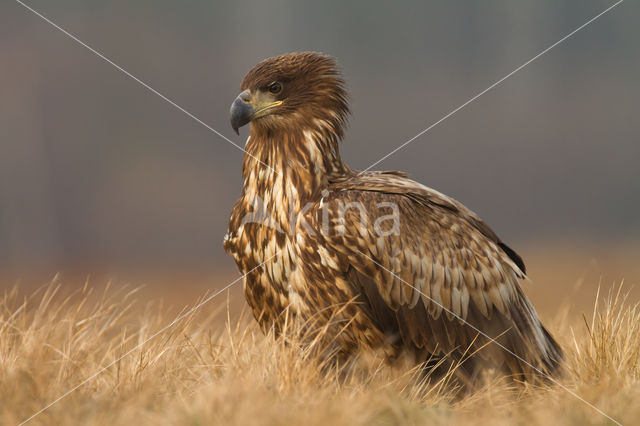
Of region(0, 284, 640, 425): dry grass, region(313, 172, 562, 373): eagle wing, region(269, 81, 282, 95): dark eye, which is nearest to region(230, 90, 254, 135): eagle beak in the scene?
region(269, 81, 282, 95): dark eye

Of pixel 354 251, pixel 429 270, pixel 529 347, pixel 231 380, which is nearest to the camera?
pixel 231 380

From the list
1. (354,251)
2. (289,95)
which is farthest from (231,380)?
(289,95)

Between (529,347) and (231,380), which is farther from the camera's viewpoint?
(529,347)

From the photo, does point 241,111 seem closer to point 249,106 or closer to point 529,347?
point 249,106

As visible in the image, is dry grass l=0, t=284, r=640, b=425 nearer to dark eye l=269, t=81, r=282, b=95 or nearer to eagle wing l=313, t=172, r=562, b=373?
eagle wing l=313, t=172, r=562, b=373

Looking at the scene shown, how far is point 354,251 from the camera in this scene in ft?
15.9

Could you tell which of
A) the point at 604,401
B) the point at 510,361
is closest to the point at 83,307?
the point at 510,361

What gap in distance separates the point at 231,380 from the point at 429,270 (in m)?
1.57

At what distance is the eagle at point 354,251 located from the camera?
491 centimetres

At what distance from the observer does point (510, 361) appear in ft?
17.3

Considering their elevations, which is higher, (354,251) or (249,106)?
(249,106)

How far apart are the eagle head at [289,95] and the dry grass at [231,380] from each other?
1.49 m

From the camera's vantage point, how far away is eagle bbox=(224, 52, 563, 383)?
4.91 meters

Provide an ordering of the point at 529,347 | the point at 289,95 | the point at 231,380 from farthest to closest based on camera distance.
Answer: the point at 289,95 → the point at 529,347 → the point at 231,380
